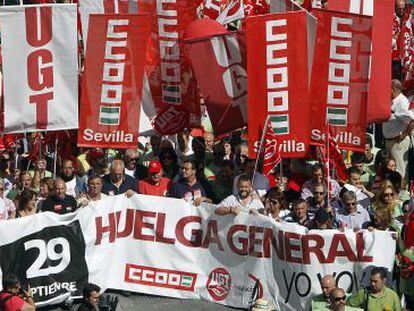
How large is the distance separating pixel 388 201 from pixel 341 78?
1575 millimetres

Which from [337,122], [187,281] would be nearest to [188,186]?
[187,281]

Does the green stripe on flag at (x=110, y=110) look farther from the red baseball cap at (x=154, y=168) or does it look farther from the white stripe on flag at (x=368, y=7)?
the white stripe on flag at (x=368, y=7)

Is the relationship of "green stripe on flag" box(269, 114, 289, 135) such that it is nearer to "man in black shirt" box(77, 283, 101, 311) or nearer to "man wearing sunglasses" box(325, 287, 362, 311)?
"man wearing sunglasses" box(325, 287, 362, 311)

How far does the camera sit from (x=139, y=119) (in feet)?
61.6

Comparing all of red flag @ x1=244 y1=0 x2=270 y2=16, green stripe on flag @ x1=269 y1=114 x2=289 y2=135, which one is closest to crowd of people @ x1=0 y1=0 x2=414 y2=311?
green stripe on flag @ x1=269 y1=114 x2=289 y2=135

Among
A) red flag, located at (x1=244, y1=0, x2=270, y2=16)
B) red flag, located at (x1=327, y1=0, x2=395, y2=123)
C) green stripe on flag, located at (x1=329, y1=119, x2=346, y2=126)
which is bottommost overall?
green stripe on flag, located at (x1=329, y1=119, x2=346, y2=126)

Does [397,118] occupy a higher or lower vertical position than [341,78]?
lower

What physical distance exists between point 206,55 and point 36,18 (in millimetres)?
2123

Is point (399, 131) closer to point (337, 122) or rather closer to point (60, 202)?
point (337, 122)

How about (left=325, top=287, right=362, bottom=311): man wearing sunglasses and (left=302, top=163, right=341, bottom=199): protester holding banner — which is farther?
(left=302, top=163, right=341, bottom=199): protester holding banner

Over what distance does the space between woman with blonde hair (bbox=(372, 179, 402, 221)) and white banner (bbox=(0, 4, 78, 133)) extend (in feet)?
12.7

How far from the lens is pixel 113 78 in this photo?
18.5 meters

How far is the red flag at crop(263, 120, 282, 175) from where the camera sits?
17688 mm

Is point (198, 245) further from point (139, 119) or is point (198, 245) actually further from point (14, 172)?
point (14, 172)
